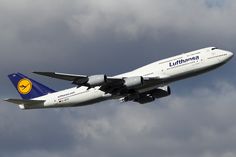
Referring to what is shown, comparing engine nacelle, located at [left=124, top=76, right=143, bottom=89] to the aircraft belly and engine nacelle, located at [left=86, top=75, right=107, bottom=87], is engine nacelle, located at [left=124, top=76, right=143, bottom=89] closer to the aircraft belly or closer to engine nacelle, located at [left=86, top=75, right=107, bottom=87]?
engine nacelle, located at [left=86, top=75, right=107, bottom=87]

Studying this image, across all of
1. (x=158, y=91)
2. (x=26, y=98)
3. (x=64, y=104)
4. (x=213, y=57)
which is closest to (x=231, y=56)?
(x=213, y=57)

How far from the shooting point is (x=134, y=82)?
100312 mm

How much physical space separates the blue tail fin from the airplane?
2.83 ft

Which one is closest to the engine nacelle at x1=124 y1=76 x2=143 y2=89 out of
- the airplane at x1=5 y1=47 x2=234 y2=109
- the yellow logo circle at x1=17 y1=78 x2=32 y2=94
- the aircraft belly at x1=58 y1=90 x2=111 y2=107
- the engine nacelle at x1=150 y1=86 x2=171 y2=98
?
the airplane at x1=5 y1=47 x2=234 y2=109

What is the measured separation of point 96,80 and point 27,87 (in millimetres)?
17909

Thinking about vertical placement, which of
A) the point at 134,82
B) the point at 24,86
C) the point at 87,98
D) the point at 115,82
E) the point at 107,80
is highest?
the point at 24,86

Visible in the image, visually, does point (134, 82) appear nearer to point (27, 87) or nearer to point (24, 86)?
point (27, 87)

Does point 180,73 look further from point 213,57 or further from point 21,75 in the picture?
point 21,75

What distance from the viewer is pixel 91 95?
10556cm

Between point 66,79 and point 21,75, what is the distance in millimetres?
19039

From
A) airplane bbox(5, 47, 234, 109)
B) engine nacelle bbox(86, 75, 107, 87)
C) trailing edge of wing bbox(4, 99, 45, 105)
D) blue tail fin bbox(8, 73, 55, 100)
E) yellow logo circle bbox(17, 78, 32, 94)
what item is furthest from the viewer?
yellow logo circle bbox(17, 78, 32, 94)

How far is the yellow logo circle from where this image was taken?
11475cm

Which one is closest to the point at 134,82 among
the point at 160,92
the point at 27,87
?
the point at 160,92

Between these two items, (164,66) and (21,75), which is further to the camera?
(21,75)
